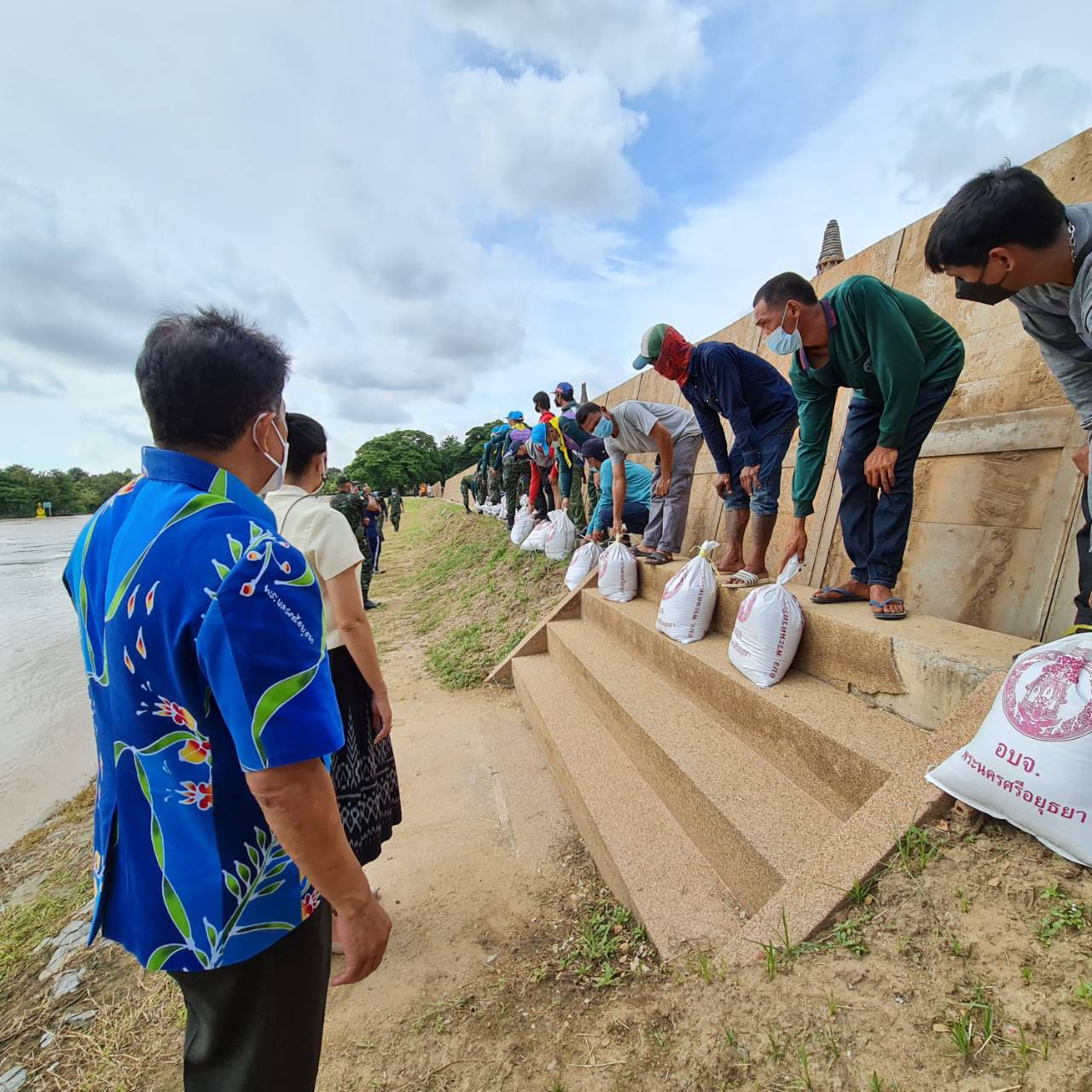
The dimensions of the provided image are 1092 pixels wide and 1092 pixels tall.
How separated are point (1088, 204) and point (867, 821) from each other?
180 centimetres

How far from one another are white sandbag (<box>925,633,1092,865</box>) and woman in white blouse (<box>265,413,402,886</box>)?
1.76 m

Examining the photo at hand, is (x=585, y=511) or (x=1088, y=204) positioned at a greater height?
(x=1088, y=204)

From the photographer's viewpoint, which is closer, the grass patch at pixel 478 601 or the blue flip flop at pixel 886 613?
the blue flip flop at pixel 886 613

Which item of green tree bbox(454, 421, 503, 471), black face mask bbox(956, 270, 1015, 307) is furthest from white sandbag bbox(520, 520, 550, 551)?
green tree bbox(454, 421, 503, 471)

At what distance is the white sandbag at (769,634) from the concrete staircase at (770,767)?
3.3 inches

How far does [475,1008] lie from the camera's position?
5.60 feet

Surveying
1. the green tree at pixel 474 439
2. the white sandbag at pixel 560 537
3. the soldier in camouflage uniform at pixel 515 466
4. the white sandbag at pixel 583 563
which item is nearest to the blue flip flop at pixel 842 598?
the white sandbag at pixel 583 563

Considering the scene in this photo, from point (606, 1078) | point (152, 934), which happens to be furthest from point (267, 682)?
point (606, 1078)

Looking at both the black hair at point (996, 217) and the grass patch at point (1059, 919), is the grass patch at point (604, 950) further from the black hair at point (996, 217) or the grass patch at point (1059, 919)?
the black hair at point (996, 217)

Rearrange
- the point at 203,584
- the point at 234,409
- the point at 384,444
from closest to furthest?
the point at 203,584 → the point at 234,409 → the point at 384,444

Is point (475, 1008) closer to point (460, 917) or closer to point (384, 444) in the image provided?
point (460, 917)

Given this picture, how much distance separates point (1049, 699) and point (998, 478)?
210 centimetres

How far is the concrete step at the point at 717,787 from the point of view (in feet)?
5.60

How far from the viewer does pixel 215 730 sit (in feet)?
2.89
